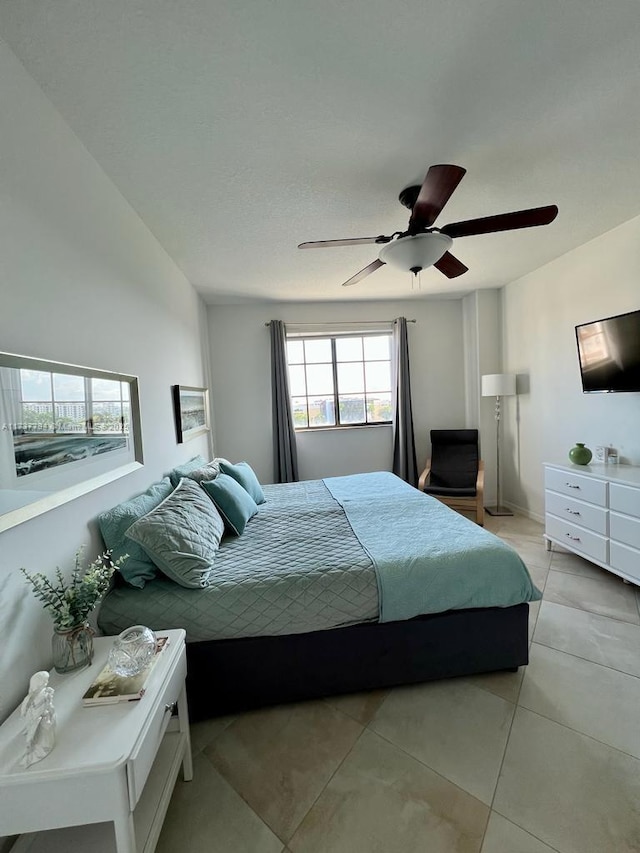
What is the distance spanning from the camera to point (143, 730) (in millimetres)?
899

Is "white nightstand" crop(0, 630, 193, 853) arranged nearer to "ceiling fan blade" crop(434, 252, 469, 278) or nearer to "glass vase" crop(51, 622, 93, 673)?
"glass vase" crop(51, 622, 93, 673)

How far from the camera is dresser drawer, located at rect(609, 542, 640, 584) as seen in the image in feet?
7.18

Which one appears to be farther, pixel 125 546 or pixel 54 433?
pixel 125 546

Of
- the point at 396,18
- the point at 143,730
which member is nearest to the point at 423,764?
the point at 143,730

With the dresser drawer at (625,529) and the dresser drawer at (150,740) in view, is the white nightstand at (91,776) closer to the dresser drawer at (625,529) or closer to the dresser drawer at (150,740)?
the dresser drawer at (150,740)

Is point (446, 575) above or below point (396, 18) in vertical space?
below

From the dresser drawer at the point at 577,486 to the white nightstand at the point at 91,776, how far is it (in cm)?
275

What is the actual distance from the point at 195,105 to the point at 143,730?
7.03 ft

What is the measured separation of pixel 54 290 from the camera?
52.0 inches

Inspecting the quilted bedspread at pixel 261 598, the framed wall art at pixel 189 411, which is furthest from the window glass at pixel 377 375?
the quilted bedspread at pixel 261 598

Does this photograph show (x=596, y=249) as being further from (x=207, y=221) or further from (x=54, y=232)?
(x=54, y=232)

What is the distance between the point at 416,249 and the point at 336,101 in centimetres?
76

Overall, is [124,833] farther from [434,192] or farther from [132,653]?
[434,192]

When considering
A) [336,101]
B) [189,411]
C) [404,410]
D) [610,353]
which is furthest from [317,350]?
[336,101]
